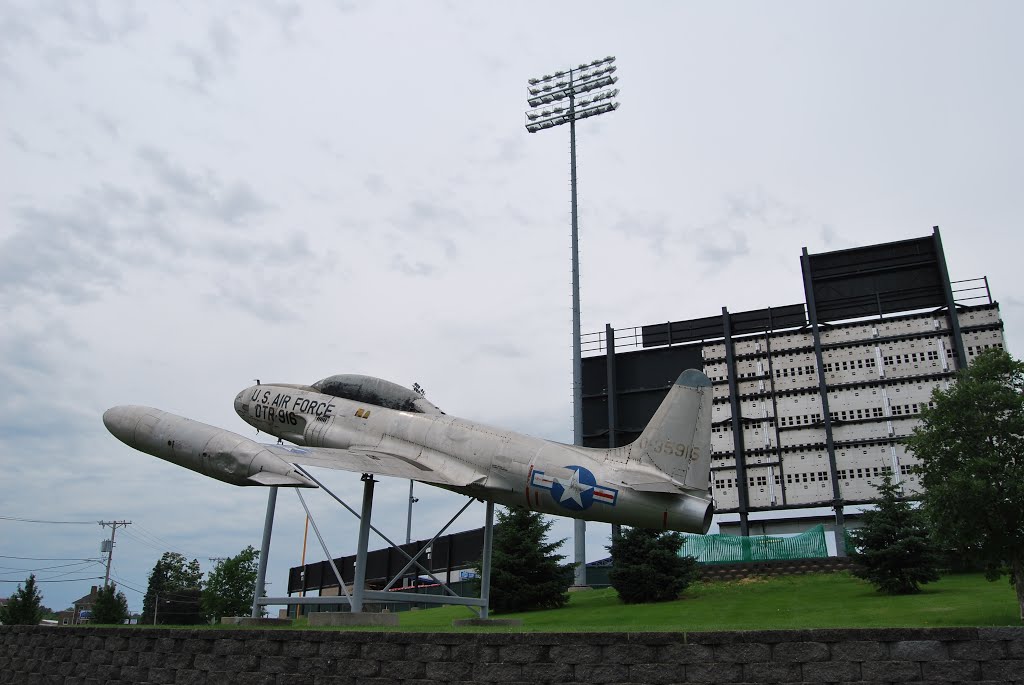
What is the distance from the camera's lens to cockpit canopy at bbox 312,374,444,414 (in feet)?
56.6

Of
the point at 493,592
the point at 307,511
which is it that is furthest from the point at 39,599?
the point at 307,511

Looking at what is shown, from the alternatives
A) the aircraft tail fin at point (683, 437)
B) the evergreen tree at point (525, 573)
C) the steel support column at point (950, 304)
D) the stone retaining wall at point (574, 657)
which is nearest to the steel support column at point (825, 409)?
the steel support column at point (950, 304)

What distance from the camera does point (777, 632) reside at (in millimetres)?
8133

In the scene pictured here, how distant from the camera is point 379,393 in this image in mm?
17391

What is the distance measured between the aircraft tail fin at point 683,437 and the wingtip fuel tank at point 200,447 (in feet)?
22.6

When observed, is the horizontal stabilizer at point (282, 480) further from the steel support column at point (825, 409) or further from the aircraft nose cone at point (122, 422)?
the steel support column at point (825, 409)

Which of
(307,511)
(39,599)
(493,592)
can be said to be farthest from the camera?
(39,599)

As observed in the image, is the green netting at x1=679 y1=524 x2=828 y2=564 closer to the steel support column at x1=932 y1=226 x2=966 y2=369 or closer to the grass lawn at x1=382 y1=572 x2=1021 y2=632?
the grass lawn at x1=382 y1=572 x2=1021 y2=632

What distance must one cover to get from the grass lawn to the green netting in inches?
68.4

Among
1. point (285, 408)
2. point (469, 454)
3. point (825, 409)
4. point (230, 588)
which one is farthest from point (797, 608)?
point (230, 588)

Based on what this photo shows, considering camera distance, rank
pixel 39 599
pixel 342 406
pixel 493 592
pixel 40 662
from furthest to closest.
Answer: pixel 39 599
pixel 493 592
pixel 342 406
pixel 40 662

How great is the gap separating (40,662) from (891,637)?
47.4 feet

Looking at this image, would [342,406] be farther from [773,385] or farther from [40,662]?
[773,385]

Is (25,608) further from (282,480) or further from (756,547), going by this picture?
(756,547)
